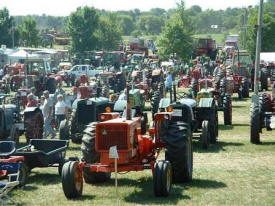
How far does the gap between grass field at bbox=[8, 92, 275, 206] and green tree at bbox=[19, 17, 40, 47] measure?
6796 cm

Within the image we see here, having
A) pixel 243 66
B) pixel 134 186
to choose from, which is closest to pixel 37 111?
pixel 134 186

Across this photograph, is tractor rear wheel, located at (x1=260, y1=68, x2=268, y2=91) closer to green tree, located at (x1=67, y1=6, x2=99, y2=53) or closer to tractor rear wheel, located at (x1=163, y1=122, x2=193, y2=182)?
tractor rear wheel, located at (x1=163, y1=122, x2=193, y2=182)

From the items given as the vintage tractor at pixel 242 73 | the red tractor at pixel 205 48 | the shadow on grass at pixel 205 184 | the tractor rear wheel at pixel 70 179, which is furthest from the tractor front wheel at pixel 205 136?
the red tractor at pixel 205 48

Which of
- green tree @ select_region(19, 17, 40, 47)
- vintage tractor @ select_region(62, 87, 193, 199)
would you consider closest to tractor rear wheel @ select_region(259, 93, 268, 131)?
vintage tractor @ select_region(62, 87, 193, 199)

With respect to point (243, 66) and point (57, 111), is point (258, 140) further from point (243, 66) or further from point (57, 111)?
point (243, 66)

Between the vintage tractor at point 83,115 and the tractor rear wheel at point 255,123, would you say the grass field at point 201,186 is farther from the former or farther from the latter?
the vintage tractor at point 83,115

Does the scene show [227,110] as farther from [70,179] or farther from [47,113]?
[70,179]

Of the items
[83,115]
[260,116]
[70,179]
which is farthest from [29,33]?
[70,179]

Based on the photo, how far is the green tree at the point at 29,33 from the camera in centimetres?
8419

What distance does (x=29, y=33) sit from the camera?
8438 cm

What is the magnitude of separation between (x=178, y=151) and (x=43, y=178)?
3.07m

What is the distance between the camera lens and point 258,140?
19.0 m

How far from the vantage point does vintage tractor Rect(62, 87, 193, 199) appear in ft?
38.9

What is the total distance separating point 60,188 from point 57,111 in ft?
27.4
